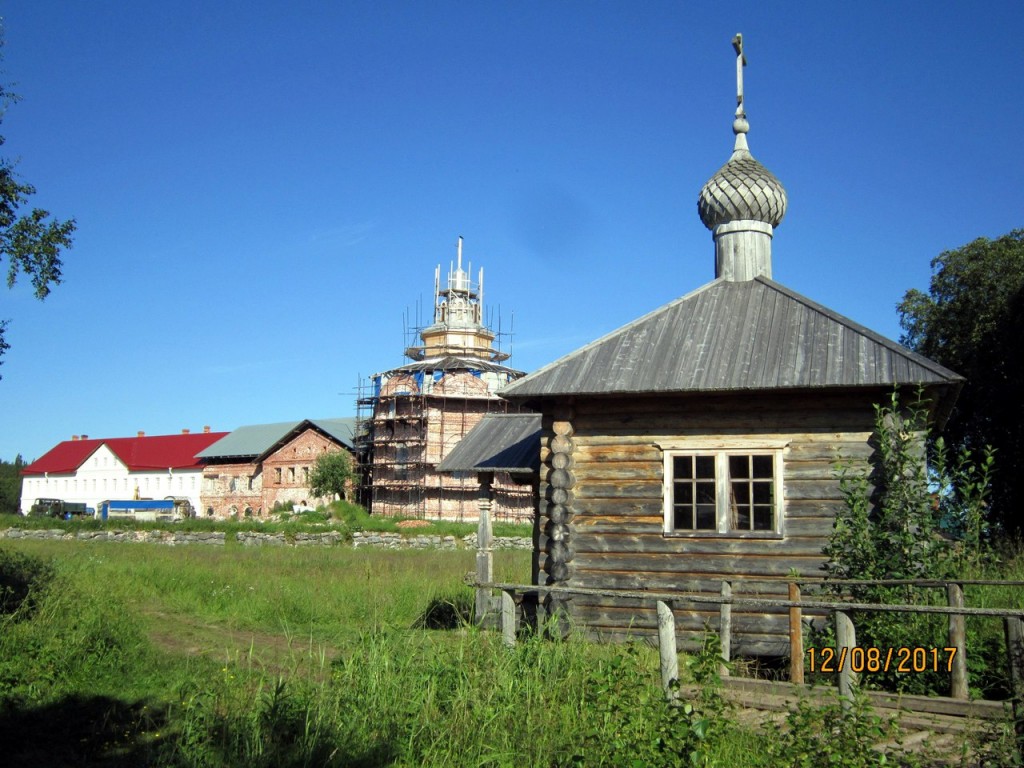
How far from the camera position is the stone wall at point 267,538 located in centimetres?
3972

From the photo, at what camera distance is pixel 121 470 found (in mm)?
75062

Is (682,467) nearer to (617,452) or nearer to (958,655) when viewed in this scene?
(617,452)

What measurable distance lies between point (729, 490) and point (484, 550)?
11.9 ft

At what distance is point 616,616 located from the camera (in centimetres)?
1203

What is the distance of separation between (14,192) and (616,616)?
9094 millimetres

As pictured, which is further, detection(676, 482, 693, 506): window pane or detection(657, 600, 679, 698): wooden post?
detection(676, 482, 693, 506): window pane

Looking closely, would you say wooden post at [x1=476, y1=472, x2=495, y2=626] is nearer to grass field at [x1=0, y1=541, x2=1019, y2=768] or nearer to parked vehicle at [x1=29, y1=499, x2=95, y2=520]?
grass field at [x1=0, y1=541, x2=1019, y2=768]

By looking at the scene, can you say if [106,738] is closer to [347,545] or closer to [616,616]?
[616,616]

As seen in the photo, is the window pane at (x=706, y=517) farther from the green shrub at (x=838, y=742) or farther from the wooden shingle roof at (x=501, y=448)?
the green shrub at (x=838, y=742)

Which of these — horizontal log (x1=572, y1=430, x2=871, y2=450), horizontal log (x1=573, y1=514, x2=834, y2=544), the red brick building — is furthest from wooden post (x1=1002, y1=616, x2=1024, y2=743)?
the red brick building

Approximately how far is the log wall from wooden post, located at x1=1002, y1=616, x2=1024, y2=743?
13.8 ft

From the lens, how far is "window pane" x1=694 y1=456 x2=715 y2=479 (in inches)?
473
